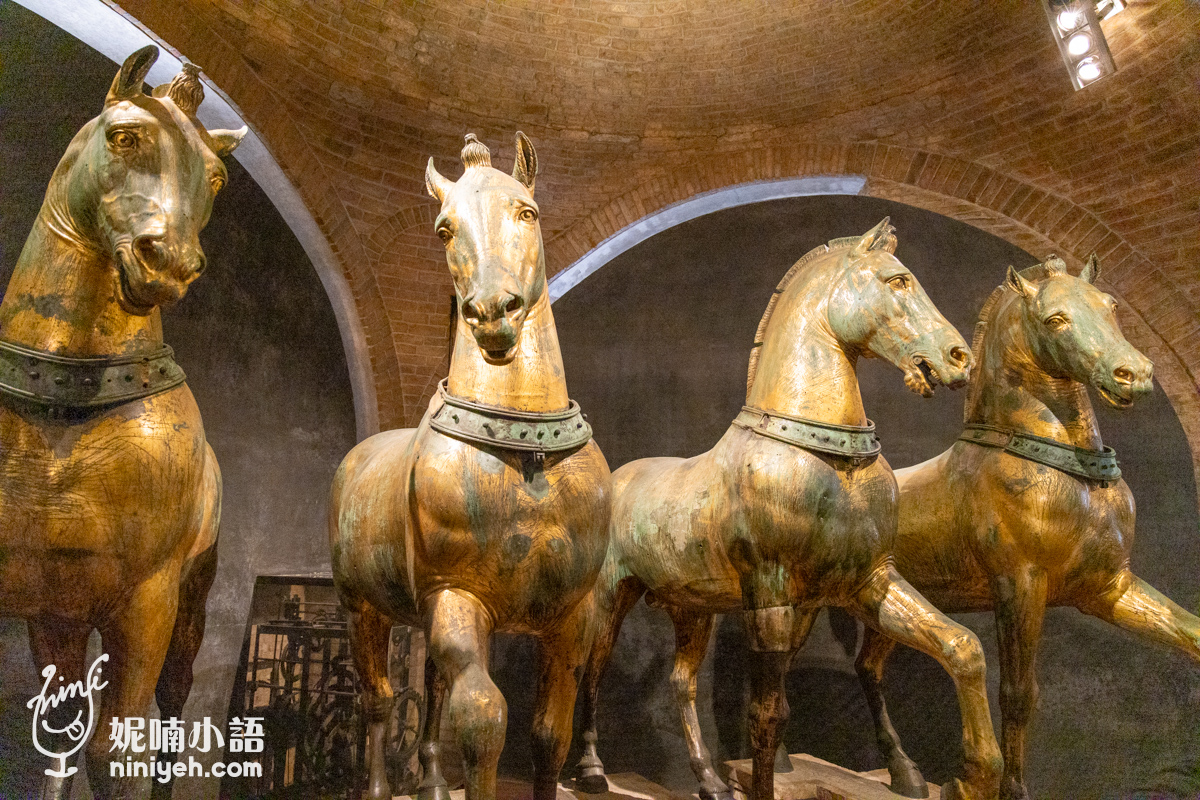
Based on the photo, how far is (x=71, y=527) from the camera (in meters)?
2.32

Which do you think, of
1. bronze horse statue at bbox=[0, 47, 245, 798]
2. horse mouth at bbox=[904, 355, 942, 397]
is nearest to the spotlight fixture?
horse mouth at bbox=[904, 355, 942, 397]

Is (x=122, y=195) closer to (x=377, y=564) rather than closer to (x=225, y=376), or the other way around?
(x=377, y=564)

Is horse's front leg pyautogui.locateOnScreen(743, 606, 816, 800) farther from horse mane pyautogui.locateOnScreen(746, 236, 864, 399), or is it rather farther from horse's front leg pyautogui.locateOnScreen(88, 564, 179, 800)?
horse's front leg pyautogui.locateOnScreen(88, 564, 179, 800)

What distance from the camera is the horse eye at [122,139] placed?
2.37 meters

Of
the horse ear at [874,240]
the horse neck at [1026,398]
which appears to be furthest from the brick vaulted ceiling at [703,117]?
the horse ear at [874,240]

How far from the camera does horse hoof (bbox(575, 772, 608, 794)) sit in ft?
14.2

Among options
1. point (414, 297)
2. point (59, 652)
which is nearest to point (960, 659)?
point (59, 652)

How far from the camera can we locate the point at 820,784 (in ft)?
13.8

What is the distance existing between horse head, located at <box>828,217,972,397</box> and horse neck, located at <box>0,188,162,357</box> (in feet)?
8.76

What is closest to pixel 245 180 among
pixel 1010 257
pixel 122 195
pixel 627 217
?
pixel 627 217

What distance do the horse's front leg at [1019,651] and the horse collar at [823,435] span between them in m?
1.02

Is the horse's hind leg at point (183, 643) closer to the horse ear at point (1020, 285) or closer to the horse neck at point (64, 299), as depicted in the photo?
the horse neck at point (64, 299)

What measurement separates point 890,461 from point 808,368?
12.0 feet

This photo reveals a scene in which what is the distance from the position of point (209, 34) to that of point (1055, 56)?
6.07 meters
